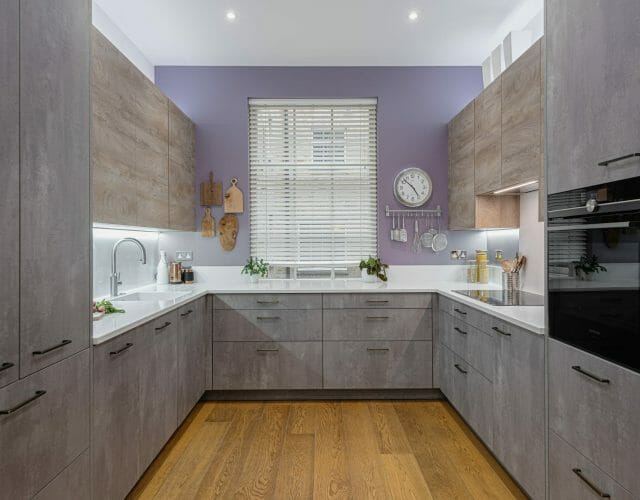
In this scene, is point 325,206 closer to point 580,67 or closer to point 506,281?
point 506,281

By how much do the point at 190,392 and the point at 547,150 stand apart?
251 cm

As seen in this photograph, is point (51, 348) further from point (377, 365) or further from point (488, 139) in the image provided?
point (488, 139)

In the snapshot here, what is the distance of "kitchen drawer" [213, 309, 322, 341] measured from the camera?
310 centimetres

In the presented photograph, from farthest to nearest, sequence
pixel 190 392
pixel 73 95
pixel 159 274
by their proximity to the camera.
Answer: pixel 159 274 → pixel 190 392 → pixel 73 95

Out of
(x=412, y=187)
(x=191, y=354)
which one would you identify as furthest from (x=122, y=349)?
(x=412, y=187)

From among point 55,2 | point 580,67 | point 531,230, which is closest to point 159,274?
point 55,2

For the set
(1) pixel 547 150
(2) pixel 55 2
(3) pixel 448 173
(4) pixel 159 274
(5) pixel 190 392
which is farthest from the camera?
(3) pixel 448 173

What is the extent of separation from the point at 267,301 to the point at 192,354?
0.66 meters

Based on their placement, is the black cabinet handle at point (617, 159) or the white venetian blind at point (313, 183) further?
the white venetian blind at point (313, 183)

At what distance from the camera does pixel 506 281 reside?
2.95 meters

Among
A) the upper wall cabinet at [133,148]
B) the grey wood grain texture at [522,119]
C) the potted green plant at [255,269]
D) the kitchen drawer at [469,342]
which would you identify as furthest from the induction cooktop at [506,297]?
the upper wall cabinet at [133,148]

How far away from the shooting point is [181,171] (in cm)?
326

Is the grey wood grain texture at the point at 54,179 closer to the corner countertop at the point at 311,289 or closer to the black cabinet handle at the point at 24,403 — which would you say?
the black cabinet handle at the point at 24,403

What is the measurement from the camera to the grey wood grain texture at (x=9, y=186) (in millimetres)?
1132
